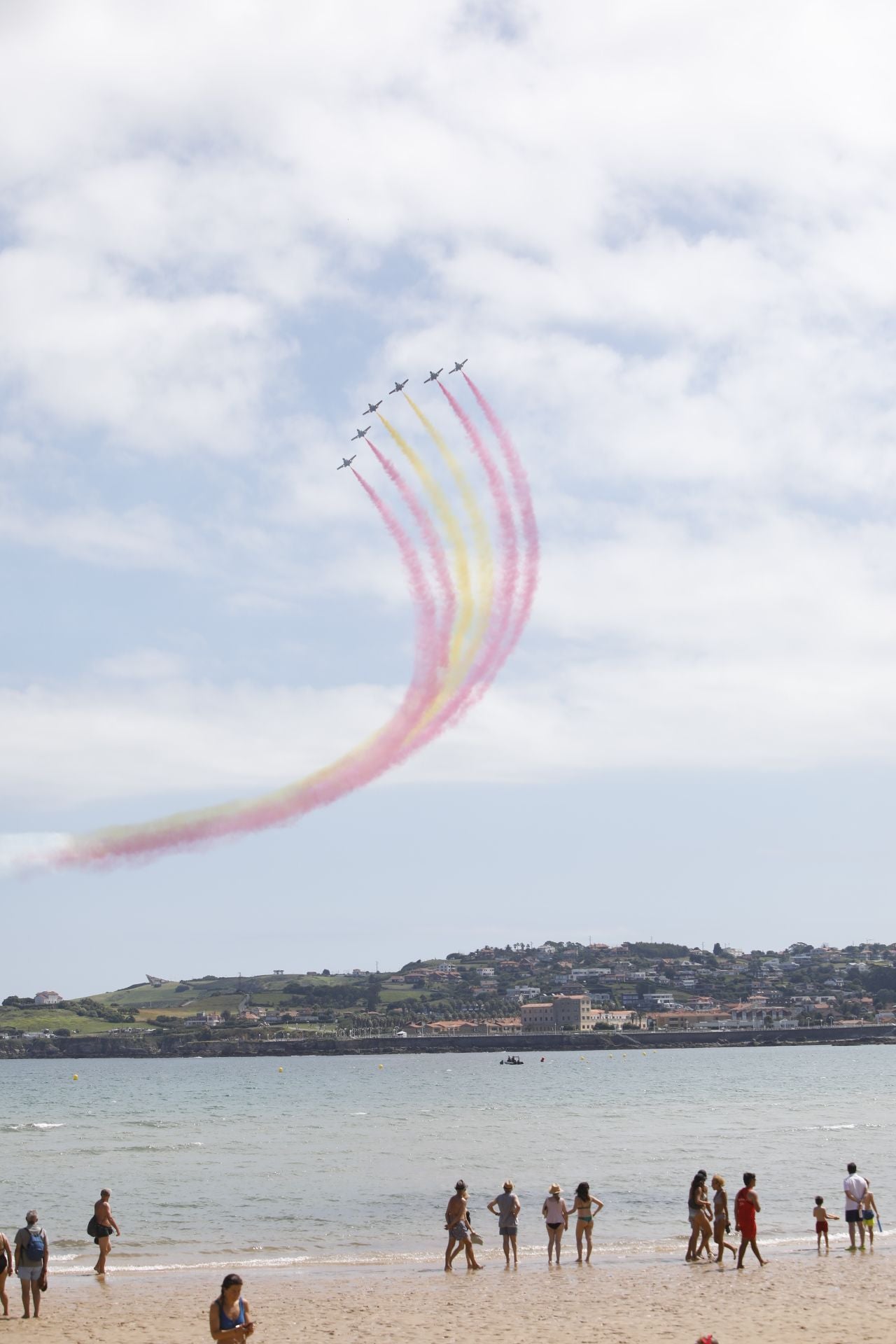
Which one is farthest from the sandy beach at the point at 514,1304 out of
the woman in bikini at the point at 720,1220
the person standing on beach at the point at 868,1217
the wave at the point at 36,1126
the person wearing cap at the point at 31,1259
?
the wave at the point at 36,1126

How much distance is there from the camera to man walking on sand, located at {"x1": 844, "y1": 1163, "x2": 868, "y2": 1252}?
29.3 m

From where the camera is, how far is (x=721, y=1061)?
6560 inches

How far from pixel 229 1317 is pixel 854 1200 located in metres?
18.3

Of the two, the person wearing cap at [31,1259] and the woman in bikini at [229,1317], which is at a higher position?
the woman in bikini at [229,1317]

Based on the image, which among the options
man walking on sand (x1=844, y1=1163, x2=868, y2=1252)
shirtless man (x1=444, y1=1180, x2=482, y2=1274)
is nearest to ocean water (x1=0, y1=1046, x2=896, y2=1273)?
man walking on sand (x1=844, y1=1163, x2=868, y2=1252)

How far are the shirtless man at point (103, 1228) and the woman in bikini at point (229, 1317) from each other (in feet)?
47.4

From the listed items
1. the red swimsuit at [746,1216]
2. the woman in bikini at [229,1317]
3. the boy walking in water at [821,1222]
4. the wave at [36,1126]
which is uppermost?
the woman in bikini at [229,1317]

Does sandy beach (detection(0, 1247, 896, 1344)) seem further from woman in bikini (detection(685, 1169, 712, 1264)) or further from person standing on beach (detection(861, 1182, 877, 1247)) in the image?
woman in bikini (detection(685, 1169, 712, 1264))

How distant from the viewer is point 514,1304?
81.3ft

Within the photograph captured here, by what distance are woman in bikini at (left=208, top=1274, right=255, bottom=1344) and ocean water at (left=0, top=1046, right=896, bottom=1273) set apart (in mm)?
16334

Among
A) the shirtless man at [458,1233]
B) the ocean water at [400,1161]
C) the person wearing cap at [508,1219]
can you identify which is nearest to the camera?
the shirtless man at [458,1233]

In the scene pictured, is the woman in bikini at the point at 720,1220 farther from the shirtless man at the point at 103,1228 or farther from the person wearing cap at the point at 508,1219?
the shirtless man at the point at 103,1228

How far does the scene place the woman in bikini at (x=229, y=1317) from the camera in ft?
49.5

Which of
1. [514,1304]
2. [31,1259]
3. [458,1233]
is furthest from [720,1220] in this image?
[31,1259]
